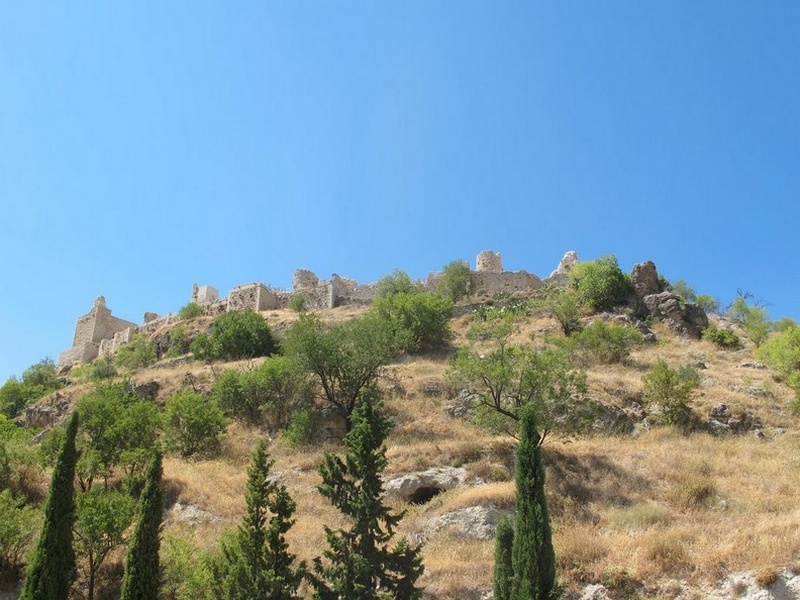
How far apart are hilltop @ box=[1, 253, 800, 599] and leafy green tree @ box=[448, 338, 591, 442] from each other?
0.62 feet

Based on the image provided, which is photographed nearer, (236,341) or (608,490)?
(608,490)

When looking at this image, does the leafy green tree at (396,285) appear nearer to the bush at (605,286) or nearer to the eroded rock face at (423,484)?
the bush at (605,286)

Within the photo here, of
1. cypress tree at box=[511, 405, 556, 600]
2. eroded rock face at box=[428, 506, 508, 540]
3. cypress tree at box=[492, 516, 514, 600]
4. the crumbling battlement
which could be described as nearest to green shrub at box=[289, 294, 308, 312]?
the crumbling battlement

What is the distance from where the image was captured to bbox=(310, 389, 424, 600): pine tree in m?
13.1

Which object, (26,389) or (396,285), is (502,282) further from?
(26,389)

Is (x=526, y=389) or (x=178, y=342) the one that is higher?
(x=178, y=342)

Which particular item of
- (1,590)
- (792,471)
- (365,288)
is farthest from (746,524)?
(365,288)

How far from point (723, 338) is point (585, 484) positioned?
75.0 ft

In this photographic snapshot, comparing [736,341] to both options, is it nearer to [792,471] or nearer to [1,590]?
[792,471]

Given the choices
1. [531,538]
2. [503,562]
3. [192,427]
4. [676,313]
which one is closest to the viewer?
[531,538]

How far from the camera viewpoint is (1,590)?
1622cm

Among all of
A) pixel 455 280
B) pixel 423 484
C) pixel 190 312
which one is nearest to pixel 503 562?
pixel 423 484

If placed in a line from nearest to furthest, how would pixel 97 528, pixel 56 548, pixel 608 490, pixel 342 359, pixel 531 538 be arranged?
pixel 531 538 → pixel 56 548 → pixel 97 528 → pixel 608 490 → pixel 342 359

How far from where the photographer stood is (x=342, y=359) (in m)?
29.8
